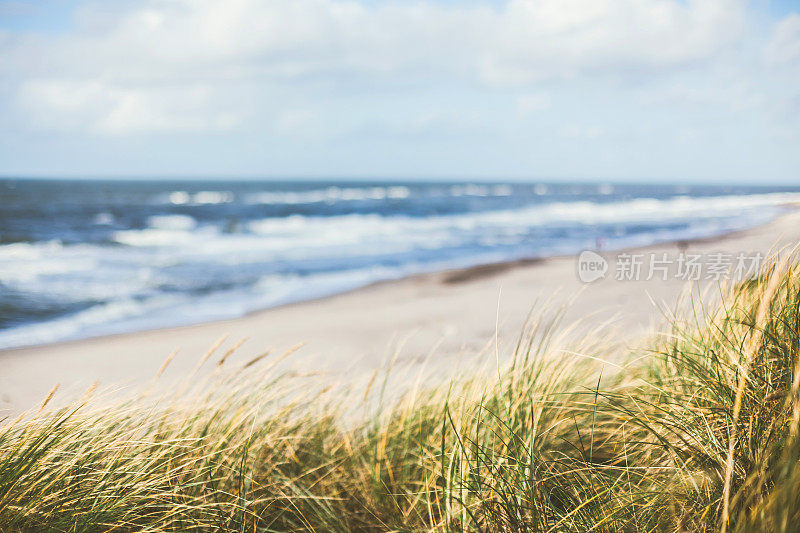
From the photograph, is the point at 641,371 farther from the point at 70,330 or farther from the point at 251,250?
the point at 251,250

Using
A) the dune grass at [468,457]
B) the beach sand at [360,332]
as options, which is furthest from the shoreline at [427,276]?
the dune grass at [468,457]

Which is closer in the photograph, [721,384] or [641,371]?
[721,384]

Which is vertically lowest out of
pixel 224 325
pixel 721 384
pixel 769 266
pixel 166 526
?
pixel 224 325

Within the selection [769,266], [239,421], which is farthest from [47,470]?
[769,266]

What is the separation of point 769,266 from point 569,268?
9865mm

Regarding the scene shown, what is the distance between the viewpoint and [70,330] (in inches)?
294

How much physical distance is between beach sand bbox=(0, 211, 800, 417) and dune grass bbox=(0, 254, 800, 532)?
0.88m

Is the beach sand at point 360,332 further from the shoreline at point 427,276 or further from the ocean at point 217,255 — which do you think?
the ocean at point 217,255

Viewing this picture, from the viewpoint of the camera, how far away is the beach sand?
527 centimetres

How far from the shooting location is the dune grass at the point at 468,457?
66.5 inches

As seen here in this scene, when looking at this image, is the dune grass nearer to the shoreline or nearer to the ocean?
the shoreline

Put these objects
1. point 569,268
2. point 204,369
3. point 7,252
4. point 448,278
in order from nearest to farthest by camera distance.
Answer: point 204,369
point 448,278
point 569,268
point 7,252

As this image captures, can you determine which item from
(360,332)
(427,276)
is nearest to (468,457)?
(360,332)

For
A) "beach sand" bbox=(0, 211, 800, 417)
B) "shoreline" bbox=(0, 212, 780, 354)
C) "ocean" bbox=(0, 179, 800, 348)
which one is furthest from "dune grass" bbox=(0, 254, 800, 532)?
"ocean" bbox=(0, 179, 800, 348)
